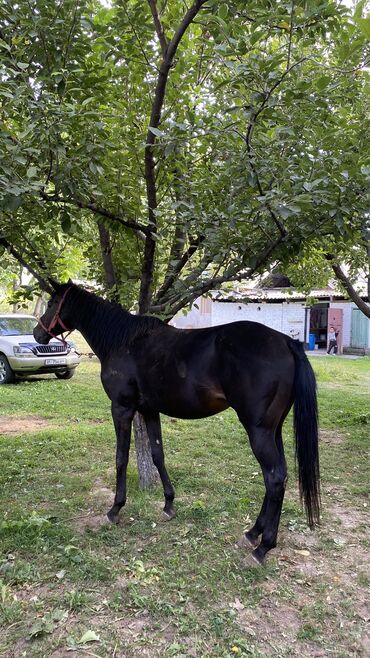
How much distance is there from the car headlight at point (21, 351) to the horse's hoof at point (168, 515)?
303 inches

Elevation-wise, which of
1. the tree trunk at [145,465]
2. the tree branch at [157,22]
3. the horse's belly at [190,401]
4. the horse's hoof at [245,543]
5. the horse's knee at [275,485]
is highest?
the tree branch at [157,22]

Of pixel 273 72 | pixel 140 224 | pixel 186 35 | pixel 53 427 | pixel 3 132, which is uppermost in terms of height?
pixel 186 35

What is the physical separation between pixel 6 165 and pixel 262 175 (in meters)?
1.53

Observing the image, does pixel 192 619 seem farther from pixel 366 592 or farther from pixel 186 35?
pixel 186 35

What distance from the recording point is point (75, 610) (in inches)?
97.1

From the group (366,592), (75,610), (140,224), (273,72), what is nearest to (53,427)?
(140,224)

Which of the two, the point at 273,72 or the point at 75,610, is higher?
the point at 273,72

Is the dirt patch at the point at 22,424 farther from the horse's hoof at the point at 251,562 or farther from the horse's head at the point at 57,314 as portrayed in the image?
the horse's hoof at the point at 251,562

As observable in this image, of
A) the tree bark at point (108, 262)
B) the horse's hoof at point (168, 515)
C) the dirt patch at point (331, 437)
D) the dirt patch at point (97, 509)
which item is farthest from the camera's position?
the dirt patch at point (331, 437)

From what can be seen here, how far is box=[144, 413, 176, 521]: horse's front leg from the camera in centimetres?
359

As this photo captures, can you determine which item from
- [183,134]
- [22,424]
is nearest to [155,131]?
[183,134]

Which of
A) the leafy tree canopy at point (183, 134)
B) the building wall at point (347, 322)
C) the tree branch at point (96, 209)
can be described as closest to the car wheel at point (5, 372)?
the leafy tree canopy at point (183, 134)

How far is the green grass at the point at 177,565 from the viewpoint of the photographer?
2.29m

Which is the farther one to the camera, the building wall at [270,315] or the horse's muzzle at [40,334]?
the building wall at [270,315]
